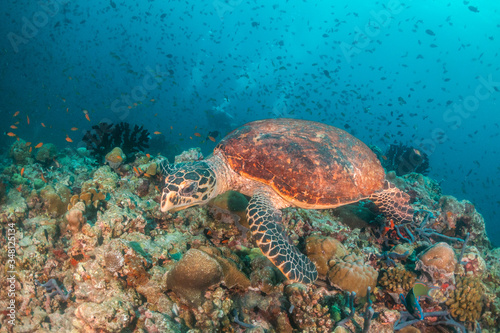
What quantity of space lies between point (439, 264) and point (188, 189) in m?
3.90

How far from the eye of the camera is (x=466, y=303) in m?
3.20

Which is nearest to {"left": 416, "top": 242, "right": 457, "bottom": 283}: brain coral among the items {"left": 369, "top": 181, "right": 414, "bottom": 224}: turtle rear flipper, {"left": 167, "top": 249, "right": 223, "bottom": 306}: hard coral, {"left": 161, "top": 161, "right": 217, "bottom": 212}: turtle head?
{"left": 369, "top": 181, "right": 414, "bottom": 224}: turtle rear flipper

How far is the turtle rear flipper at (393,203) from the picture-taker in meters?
4.96

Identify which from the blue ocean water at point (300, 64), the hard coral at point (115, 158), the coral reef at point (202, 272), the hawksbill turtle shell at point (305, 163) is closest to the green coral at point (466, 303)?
the coral reef at point (202, 272)

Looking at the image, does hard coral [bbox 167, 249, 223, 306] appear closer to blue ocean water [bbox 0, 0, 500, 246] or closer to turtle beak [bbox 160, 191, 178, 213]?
turtle beak [bbox 160, 191, 178, 213]

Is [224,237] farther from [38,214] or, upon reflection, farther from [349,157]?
[38,214]

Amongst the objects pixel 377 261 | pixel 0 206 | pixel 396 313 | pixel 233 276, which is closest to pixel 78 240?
pixel 0 206

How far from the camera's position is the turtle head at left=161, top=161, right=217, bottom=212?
3561 mm

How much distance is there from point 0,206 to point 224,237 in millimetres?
3881

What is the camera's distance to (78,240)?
131 inches

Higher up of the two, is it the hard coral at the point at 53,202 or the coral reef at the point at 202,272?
the coral reef at the point at 202,272

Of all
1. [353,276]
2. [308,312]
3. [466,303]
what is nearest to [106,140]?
[308,312]

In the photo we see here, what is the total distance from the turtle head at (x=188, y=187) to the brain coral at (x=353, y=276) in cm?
232

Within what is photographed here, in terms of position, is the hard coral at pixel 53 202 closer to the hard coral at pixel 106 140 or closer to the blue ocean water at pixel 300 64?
the hard coral at pixel 106 140
